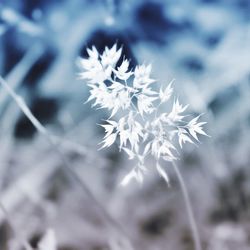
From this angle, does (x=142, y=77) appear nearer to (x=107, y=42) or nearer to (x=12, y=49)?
(x=107, y=42)

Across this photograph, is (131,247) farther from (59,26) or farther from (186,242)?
(59,26)

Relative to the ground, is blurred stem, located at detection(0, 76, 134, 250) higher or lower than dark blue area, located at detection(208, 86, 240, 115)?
lower

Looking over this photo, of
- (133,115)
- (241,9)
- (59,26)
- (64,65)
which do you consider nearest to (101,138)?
(133,115)

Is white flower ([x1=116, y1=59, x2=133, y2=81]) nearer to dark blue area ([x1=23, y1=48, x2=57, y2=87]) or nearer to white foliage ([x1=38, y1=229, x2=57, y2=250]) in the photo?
dark blue area ([x1=23, y1=48, x2=57, y2=87])

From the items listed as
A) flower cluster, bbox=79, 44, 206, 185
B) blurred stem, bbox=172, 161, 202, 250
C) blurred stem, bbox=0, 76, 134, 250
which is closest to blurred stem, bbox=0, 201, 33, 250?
blurred stem, bbox=0, 76, 134, 250

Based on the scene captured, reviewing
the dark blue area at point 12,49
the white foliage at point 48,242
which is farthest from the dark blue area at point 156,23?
the white foliage at point 48,242

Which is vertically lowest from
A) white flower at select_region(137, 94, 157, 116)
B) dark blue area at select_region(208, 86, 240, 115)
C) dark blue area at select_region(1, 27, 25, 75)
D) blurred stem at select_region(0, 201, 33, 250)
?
blurred stem at select_region(0, 201, 33, 250)

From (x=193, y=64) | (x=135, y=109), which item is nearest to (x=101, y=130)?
(x=135, y=109)
